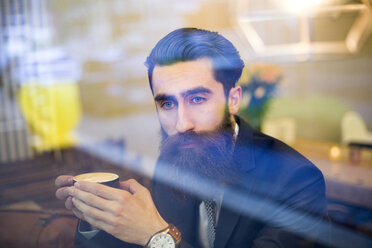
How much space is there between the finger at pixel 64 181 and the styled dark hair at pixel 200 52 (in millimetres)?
184

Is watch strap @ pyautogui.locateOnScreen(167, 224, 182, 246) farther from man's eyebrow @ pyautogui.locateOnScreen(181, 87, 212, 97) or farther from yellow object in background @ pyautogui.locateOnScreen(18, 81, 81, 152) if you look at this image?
yellow object in background @ pyautogui.locateOnScreen(18, 81, 81, 152)

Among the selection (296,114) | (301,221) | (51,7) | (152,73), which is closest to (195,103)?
(152,73)

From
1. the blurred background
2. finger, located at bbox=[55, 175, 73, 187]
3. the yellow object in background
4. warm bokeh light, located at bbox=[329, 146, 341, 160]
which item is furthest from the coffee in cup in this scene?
the yellow object in background

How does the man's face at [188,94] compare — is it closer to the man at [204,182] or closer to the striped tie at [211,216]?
the man at [204,182]

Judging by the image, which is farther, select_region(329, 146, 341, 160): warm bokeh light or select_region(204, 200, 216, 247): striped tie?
select_region(329, 146, 341, 160): warm bokeh light

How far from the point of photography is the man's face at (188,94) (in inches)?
20.6

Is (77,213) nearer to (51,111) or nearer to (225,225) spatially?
(225,225)

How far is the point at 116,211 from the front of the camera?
0.48m

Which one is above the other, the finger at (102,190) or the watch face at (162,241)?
the finger at (102,190)

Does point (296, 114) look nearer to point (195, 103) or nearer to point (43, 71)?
point (43, 71)

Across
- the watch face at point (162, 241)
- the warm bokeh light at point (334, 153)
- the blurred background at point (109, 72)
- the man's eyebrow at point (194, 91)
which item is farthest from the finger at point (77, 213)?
the blurred background at point (109, 72)

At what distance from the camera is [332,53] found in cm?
316

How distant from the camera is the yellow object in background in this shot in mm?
2752

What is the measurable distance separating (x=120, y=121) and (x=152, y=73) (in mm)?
2583
